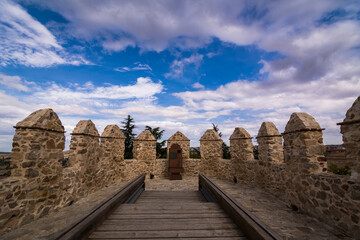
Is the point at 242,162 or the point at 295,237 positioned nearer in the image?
the point at 295,237

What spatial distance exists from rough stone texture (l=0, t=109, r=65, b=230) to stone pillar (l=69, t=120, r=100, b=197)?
1016 millimetres

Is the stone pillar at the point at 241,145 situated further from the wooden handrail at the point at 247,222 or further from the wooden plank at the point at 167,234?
the wooden plank at the point at 167,234

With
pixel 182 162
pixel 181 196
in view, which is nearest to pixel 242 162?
pixel 182 162

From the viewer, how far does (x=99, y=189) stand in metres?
8.01

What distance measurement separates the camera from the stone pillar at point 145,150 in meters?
11.4

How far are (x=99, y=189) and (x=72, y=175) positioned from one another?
8.25ft

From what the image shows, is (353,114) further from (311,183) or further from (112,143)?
(112,143)

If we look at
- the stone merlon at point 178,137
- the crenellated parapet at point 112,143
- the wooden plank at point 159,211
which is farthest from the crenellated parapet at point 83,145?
the stone merlon at point 178,137

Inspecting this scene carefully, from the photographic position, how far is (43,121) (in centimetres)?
480

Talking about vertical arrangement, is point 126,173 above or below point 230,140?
below

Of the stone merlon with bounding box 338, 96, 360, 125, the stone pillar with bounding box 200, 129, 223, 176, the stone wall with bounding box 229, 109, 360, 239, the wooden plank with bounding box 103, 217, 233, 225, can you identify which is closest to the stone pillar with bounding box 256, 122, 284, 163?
the stone wall with bounding box 229, 109, 360, 239

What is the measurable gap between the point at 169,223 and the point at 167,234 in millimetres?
350

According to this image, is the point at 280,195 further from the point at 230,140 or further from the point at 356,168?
the point at 230,140

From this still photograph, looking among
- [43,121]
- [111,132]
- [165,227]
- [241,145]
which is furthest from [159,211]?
[241,145]
